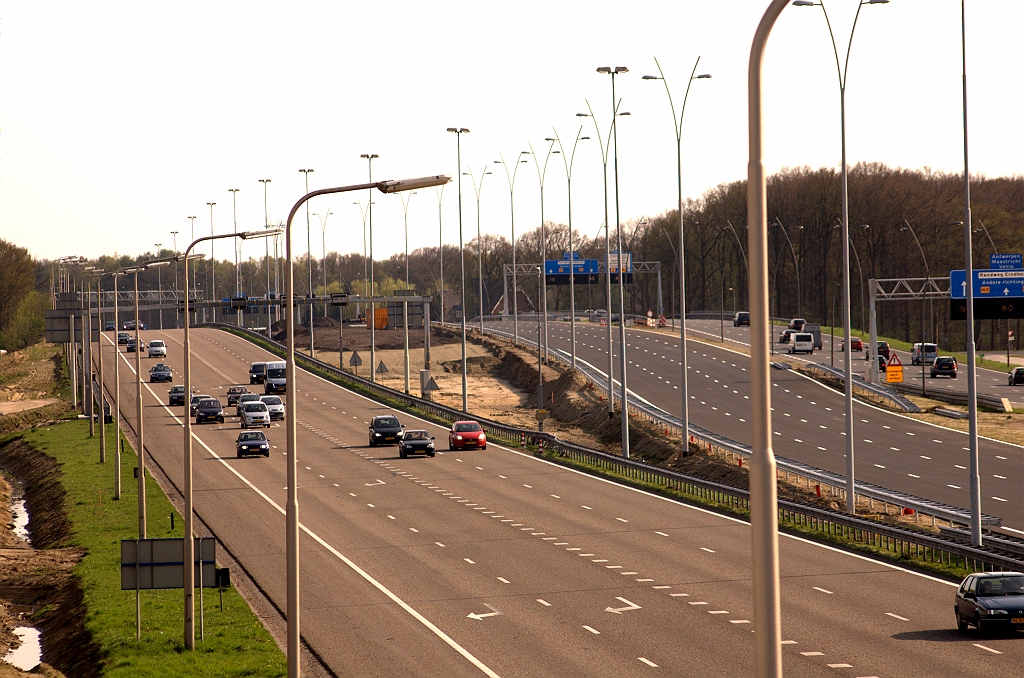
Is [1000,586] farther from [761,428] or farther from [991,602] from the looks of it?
[761,428]

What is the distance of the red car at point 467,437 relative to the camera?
64.2 meters

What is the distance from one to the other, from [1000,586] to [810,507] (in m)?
14.3

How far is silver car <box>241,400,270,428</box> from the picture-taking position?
235 ft

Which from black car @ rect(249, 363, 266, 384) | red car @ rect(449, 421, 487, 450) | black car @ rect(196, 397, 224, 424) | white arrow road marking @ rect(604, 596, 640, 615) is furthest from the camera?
black car @ rect(249, 363, 266, 384)

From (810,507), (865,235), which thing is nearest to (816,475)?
(810,507)

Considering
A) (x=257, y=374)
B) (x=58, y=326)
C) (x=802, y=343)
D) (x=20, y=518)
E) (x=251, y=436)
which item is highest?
(x=58, y=326)

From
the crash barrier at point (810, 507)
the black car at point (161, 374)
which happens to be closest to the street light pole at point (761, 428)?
the crash barrier at point (810, 507)

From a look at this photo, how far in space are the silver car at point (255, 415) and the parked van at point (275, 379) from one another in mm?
17038

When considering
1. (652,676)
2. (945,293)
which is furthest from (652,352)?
(652,676)

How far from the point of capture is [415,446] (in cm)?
6150

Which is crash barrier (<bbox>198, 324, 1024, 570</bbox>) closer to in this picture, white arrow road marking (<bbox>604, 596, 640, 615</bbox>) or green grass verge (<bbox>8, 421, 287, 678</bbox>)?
white arrow road marking (<bbox>604, 596, 640, 615</bbox>)

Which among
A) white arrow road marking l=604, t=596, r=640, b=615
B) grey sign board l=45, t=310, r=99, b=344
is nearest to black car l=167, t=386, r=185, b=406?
grey sign board l=45, t=310, r=99, b=344

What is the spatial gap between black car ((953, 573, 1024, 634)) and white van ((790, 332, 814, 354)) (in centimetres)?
8295

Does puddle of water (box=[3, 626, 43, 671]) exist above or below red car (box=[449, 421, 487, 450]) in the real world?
below
